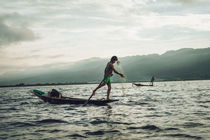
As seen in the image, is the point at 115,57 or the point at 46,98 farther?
the point at 46,98

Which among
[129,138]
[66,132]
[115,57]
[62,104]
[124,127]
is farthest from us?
[62,104]

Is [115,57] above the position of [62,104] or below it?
above

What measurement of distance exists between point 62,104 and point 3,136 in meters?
12.1

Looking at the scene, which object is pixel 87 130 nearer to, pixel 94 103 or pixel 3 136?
pixel 3 136

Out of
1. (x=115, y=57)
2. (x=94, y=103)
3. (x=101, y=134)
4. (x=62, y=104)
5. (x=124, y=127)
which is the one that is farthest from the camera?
(x=62, y=104)

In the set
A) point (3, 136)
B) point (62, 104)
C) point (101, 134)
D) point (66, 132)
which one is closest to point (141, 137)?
point (101, 134)

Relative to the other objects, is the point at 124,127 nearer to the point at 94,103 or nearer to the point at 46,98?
the point at 94,103

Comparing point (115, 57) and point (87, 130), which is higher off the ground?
point (115, 57)

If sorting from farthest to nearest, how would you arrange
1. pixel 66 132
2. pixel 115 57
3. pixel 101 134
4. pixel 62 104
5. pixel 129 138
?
pixel 62 104 < pixel 115 57 < pixel 66 132 < pixel 101 134 < pixel 129 138

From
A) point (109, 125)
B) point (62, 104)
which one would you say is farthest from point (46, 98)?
point (109, 125)

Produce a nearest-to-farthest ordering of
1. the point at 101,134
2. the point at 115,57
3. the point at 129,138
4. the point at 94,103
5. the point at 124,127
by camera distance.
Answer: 1. the point at 129,138
2. the point at 101,134
3. the point at 124,127
4. the point at 115,57
5. the point at 94,103

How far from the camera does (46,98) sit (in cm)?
2119

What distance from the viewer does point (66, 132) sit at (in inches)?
329

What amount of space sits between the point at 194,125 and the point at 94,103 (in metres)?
10.3
